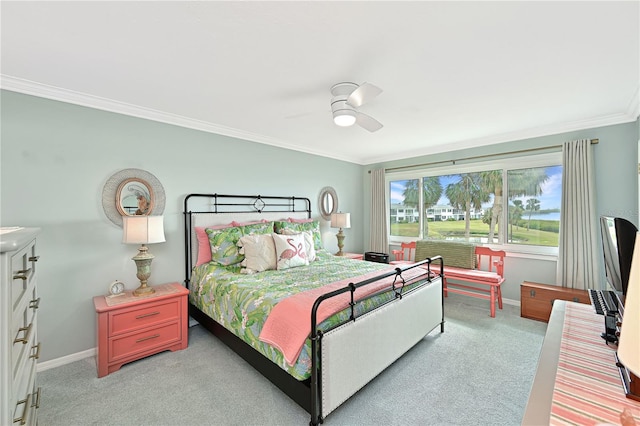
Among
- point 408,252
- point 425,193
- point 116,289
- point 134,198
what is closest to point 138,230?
point 134,198

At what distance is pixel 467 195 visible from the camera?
4648 mm

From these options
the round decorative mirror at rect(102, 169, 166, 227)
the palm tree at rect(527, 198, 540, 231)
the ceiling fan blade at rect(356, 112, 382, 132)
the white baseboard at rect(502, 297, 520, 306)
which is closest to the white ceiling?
the ceiling fan blade at rect(356, 112, 382, 132)

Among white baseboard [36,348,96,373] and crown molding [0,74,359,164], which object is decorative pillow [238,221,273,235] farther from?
white baseboard [36,348,96,373]

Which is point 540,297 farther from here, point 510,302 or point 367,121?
point 367,121

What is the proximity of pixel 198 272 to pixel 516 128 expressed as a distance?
4.45 meters

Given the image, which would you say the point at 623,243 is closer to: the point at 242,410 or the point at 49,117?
the point at 242,410

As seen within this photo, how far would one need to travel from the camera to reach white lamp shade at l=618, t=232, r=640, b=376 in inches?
22.3

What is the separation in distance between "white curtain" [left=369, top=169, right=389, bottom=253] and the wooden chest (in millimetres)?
2318

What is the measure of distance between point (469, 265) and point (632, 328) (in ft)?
13.0

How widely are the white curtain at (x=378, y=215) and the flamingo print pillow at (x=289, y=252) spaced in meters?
2.55

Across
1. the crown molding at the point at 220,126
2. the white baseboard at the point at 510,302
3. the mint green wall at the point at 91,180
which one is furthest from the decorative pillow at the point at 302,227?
the white baseboard at the point at 510,302

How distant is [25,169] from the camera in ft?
7.73

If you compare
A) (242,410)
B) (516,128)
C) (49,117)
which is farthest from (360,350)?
(516,128)

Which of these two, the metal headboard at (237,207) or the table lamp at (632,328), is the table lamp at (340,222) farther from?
the table lamp at (632,328)
